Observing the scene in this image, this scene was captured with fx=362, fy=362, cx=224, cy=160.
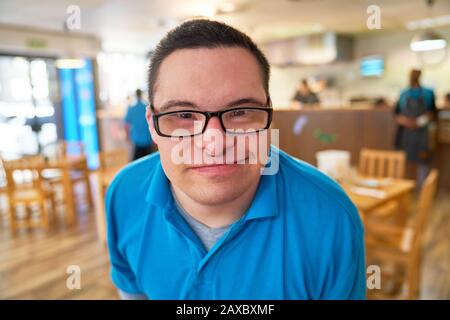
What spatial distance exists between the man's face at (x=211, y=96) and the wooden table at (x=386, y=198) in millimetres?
1301

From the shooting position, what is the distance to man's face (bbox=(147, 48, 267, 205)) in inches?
21.2

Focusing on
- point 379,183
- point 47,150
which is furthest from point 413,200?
point 47,150

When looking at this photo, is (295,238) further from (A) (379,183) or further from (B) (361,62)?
(B) (361,62)

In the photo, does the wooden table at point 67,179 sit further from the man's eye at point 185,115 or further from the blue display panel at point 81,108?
the man's eye at point 185,115

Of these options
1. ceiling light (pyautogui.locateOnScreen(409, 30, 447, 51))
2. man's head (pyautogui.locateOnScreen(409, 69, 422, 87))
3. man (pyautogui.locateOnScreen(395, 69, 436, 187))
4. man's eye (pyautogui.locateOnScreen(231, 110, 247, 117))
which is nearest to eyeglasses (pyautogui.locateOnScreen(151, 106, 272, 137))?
man's eye (pyautogui.locateOnScreen(231, 110, 247, 117))

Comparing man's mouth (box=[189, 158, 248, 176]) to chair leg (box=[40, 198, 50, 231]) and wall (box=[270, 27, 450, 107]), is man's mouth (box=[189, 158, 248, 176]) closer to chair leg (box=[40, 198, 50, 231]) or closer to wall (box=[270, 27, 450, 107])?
chair leg (box=[40, 198, 50, 231])

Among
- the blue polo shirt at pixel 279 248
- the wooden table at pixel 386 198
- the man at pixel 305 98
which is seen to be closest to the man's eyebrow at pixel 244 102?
the blue polo shirt at pixel 279 248

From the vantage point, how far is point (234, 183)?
0.57 metres

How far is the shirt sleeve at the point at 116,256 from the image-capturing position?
85 cm

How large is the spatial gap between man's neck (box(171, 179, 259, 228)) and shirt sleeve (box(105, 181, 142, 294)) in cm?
22

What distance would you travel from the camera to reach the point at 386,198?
2121 millimetres

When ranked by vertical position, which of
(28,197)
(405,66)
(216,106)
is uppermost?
(405,66)

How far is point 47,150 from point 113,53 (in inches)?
143

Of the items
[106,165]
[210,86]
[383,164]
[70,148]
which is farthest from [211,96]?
[70,148]
